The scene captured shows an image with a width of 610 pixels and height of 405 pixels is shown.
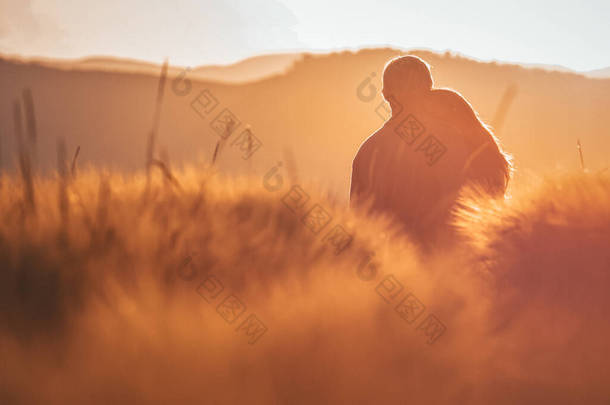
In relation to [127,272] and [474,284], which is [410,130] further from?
[127,272]

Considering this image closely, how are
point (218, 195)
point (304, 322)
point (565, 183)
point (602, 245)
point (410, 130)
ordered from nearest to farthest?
point (304, 322), point (602, 245), point (565, 183), point (218, 195), point (410, 130)

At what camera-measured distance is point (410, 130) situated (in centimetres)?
241

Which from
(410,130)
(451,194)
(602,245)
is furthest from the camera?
(410,130)

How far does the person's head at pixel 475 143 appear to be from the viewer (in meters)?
2.21

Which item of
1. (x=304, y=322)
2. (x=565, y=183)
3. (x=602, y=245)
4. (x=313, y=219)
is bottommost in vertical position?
(x=602, y=245)

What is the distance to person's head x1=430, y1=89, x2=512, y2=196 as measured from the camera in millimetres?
2207

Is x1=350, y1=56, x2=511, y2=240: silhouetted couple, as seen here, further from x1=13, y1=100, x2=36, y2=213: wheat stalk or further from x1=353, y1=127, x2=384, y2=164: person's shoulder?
x1=13, y1=100, x2=36, y2=213: wheat stalk

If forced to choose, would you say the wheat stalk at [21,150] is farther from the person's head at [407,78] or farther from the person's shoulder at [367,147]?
the person's head at [407,78]

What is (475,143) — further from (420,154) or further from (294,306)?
(294,306)

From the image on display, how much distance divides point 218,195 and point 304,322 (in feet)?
3.53

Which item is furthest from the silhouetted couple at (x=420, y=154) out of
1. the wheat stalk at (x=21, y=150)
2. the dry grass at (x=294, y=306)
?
the wheat stalk at (x=21, y=150)

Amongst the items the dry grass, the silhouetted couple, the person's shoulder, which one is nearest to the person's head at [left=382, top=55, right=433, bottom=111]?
the silhouetted couple

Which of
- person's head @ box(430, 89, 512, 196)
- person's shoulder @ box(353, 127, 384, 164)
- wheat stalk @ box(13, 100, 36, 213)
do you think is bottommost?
person's head @ box(430, 89, 512, 196)

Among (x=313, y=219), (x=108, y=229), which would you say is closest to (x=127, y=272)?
(x=108, y=229)
